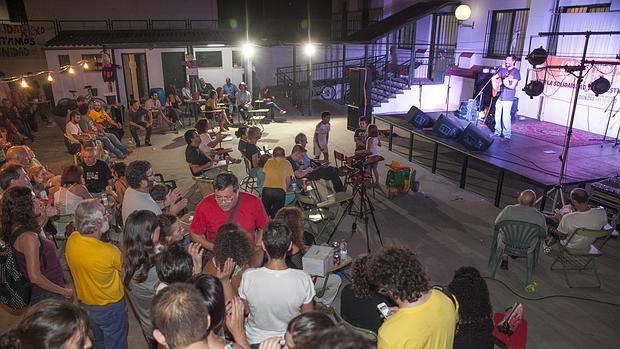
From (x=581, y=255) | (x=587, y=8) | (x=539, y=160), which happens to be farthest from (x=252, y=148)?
(x=587, y=8)

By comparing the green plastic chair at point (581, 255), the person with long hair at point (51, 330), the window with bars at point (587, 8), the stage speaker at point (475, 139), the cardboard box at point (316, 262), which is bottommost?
the green plastic chair at point (581, 255)

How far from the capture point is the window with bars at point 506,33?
14.6m

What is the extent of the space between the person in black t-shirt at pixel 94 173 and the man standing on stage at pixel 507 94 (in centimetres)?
985

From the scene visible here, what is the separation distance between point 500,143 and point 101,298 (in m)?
10.5

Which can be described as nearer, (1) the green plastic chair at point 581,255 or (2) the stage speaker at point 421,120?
(1) the green plastic chair at point 581,255

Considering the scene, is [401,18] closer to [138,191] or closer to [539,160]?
[539,160]

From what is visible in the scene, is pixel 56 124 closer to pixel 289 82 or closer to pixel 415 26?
pixel 289 82

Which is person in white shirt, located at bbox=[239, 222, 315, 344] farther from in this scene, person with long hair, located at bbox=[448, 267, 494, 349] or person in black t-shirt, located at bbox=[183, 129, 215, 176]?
person in black t-shirt, located at bbox=[183, 129, 215, 176]

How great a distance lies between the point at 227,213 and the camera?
4000 millimetres

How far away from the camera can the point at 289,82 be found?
20.3 meters

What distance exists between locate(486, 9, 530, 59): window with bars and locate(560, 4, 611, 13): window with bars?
1411 mm

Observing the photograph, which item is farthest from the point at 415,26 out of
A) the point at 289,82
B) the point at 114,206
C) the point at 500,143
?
the point at 114,206

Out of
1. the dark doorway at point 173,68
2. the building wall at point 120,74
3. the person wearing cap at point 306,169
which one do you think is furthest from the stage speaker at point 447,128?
the dark doorway at point 173,68

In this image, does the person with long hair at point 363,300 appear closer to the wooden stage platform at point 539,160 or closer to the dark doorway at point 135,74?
the wooden stage platform at point 539,160
